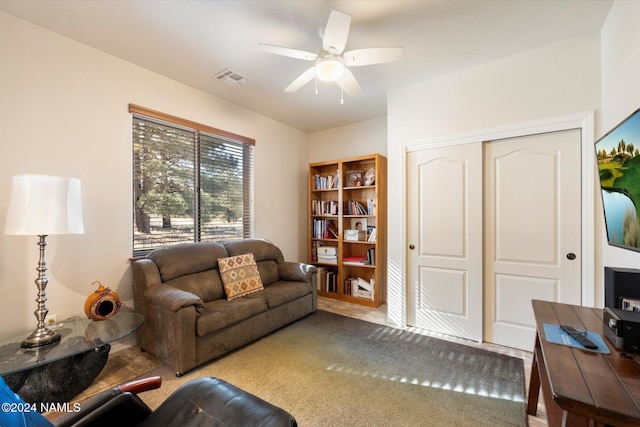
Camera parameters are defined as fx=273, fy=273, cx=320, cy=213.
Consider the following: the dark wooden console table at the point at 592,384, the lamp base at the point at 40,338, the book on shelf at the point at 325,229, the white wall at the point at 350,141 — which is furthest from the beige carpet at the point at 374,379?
the white wall at the point at 350,141

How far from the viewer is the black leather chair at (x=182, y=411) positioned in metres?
1.05

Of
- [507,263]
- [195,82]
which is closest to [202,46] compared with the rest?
[195,82]

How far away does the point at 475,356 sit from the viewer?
7.83 feet

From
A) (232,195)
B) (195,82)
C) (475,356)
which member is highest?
(195,82)

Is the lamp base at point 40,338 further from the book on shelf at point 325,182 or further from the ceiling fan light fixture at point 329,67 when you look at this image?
the book on shelf at point 325,182

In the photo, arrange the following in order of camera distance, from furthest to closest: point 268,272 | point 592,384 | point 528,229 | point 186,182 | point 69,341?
point 268,272 → point 186,182 → point 528,229 → point 69,341 → point 592,384

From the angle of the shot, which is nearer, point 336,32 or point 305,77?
point 336,32

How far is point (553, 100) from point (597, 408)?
2509mm

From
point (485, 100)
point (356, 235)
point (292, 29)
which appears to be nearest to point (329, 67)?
point (292, 29)

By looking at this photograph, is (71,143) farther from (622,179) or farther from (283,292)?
(622,179)

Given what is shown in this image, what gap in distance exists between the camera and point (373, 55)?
76.1 inches

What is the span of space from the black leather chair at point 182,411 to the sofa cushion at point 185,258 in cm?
149

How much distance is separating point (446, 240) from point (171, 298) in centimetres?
263

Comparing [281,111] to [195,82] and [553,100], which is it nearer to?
[195,82]
